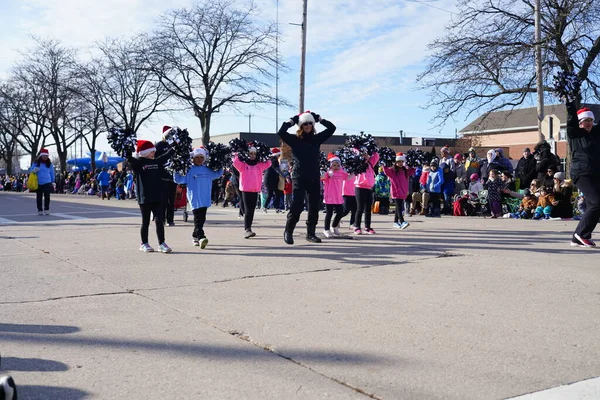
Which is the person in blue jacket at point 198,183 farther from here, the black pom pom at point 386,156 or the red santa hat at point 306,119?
the black pom pom at point 386,156

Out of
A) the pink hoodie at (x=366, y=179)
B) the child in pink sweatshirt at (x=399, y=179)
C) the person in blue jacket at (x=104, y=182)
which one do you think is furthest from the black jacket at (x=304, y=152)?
the person in blue jacket at (x=104, y=182)

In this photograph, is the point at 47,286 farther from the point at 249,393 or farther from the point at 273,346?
the point at 249,393

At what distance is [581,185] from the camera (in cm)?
956

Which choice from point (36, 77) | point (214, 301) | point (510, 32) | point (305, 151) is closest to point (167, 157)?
point (305, 151)

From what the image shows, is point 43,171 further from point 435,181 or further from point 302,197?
point 435,181

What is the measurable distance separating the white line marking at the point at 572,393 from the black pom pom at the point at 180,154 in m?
7.39

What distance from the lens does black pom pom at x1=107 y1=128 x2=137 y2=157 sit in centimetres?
968

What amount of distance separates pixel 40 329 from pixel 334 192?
7.39m

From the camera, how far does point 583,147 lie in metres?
9.45

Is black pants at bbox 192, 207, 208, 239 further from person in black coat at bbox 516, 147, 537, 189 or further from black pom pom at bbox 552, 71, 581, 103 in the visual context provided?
person in black coat at bbox 516, 147, 537, 189

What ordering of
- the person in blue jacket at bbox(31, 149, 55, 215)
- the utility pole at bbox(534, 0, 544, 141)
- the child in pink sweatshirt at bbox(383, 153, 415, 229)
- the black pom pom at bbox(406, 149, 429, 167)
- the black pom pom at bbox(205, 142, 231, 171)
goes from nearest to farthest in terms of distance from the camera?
the black pom pom at bbox(205, 142, 231, 171) → the child in pink sweatshirt at bbox(383, 153, 415, 229) → the black pom pom at bbox(406, 149, 429, 167) → the person in blue jacket at bbox(31, 149, 55, 215) → the utility pole at bbox(534, 0, 544, 141)

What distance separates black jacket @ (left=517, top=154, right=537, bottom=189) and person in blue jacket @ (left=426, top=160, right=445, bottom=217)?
238 cm

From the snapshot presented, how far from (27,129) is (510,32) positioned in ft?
156

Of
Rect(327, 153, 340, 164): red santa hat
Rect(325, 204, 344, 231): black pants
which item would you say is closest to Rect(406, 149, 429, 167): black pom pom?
Rect(327, 153, 340, 164): red santa hat
